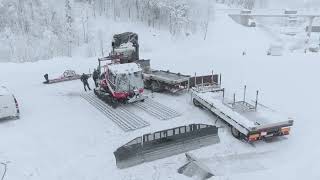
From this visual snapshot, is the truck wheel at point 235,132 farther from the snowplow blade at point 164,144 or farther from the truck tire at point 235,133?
the snowplow blade at point 164,144

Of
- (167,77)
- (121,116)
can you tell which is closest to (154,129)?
(121,116)

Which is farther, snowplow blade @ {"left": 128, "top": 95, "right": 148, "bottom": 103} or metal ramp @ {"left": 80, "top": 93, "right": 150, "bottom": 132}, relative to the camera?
snowplow blade @ {"left": 128, "top": 95, "right": 148, "bottom": 103}

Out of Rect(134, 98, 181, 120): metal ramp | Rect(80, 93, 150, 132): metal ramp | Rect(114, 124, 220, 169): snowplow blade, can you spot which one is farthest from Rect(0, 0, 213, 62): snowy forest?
Rect(114, 124, 220, 169): snowplow blade

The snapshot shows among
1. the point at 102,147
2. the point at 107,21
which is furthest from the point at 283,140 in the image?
the point at 107,21

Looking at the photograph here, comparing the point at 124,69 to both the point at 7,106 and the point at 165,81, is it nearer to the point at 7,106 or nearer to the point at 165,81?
the point at 165,81

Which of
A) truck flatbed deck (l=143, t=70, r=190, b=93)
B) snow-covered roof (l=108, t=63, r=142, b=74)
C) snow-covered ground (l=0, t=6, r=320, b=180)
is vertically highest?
snow-covered roof (l=108, t=63, r=142, b=74)

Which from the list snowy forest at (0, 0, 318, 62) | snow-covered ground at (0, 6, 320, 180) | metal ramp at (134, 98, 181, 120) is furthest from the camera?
snowy forest at (0, 0, 318, 62)

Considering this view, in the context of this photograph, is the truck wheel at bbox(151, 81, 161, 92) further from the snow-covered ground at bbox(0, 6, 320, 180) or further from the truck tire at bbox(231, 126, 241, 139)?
the truck tire at bbox(231, 126, 241, 139)
